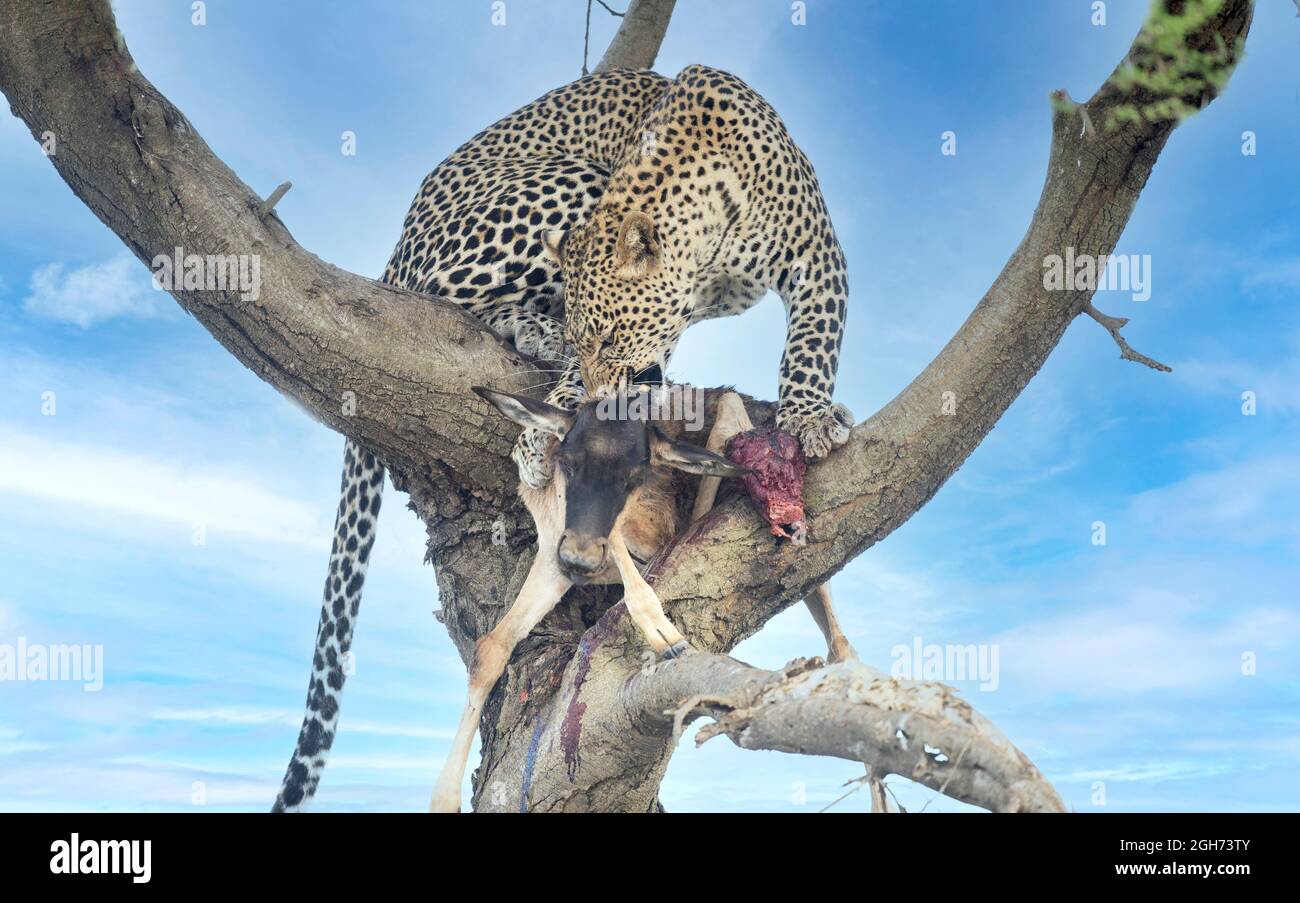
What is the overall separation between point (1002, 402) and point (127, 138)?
4.77m

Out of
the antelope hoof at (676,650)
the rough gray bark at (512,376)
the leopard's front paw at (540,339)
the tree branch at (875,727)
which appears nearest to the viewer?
the tree branch at (875,727)

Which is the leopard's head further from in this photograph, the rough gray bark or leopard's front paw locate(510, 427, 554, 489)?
leopard's front paw locate(510, 427, 554, 489)

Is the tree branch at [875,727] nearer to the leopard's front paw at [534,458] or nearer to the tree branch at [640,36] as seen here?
the leopard's front paw at [534,458]

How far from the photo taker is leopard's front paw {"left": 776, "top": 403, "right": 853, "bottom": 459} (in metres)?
5.75

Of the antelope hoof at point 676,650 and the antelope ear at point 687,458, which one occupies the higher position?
the antelope ear at point 687,458

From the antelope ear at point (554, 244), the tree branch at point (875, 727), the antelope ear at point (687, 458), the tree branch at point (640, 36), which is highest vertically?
the tree branch at point (640, 36)

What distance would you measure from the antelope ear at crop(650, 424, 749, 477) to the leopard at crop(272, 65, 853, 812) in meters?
0.95

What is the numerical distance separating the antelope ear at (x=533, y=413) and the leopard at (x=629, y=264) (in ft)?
2.29

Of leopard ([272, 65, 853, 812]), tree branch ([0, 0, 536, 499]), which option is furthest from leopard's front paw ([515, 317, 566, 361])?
tree branch ([0, 0, 536, 499])

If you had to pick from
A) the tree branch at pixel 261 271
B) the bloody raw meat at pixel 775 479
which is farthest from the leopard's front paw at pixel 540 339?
the bloody raw meat at pixel 775 479

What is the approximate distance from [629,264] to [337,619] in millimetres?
2791

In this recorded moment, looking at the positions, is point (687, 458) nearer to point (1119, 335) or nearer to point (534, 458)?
point (534, 458)

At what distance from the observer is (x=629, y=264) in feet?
21.3

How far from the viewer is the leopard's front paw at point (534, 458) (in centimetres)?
568
